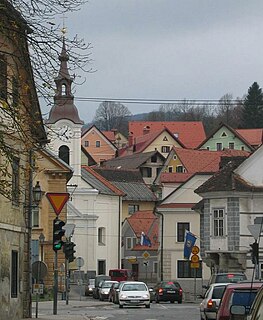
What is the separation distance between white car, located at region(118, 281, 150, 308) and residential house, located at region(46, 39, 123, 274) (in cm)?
4314

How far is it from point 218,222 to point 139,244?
44.6m

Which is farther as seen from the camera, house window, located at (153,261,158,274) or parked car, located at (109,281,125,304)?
house window, located at (153,261,158,274)

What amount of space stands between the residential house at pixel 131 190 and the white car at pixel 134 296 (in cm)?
5809

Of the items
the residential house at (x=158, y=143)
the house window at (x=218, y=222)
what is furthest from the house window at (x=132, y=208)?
the house window at (x=218, y=222)

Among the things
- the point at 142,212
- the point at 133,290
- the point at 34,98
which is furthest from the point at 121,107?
the point at 34,98

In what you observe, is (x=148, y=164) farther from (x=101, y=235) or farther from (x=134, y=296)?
(x=134, y=296)

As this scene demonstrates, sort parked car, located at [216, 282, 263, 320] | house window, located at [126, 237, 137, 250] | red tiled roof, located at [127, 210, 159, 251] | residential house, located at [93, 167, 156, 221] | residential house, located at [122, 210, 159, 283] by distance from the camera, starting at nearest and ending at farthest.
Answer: parked car, located at [216, 282, 263, 320]
residential house, located at [122, 210, 159, 283]
red tiled roof, located at [127, 210, 159, 251]
house window, located at [126, 237, 137, 250]
residential house, located at [93, 167, 156, 221]

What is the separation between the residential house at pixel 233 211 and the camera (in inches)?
2250

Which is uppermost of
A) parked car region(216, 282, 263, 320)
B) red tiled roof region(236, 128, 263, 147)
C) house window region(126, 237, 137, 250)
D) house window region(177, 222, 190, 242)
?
red tiled roof region(236, 128, 263, 147)

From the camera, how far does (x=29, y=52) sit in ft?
61.9

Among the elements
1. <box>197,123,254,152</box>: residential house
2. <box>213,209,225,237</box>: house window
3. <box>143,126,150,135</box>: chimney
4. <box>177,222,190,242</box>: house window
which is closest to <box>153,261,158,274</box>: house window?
<box>177,222,190,242</box>: house window

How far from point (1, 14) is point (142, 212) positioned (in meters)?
91.5

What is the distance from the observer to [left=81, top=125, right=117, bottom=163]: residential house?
160m

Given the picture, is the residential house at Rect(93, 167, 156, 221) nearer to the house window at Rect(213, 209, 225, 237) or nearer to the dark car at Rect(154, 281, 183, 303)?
the dark car at Rect(154, 281, 183, 303)
